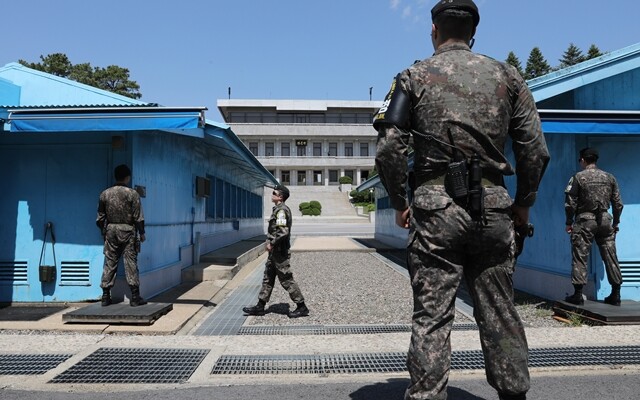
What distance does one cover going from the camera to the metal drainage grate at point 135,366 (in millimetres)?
3891

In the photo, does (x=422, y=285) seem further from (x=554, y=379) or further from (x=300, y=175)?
(x=300, y=175)

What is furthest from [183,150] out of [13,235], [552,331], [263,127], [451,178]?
[263,127]

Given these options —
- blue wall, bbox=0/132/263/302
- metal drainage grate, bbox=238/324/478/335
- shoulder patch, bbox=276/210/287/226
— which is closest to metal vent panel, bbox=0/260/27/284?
blue wall, bbox=0/132/263/302

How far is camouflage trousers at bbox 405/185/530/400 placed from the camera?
250 centimetres

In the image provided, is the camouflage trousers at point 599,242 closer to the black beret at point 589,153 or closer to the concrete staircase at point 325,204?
the black beret at point 589,153

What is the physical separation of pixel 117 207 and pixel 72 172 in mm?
1529

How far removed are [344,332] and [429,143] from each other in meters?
3.58

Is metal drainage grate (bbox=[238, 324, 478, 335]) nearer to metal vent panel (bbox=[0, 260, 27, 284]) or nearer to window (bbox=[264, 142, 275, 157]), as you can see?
metal vent panel (bbox=[0, 260, 27, 284])

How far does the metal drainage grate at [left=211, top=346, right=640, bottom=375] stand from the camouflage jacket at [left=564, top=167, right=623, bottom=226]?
1.97 metres

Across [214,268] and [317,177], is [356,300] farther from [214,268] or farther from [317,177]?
[317,177]

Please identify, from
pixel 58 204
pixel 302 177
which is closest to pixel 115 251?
pixel 58 204

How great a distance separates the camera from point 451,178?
2590mm

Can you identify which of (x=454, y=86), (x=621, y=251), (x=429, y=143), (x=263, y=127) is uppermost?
(x=263, y=127)

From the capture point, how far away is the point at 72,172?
7125mm
